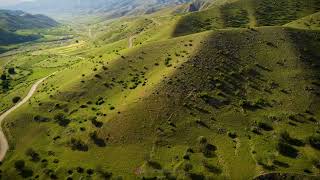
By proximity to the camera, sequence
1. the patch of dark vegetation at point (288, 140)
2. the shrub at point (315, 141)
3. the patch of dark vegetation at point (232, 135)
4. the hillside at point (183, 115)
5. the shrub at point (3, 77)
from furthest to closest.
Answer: the shrub at point (3, 77) → the patch of dark vegetation at point (232, 135) → the patch of dark vegetation at point (288, 140) → the shrub at point (315, 141) → the hillside at point (183, 115)

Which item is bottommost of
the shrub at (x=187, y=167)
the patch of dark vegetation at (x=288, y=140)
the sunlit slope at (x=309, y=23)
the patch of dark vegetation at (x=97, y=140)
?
the patch of dark vegetation at (x=288, y=140)

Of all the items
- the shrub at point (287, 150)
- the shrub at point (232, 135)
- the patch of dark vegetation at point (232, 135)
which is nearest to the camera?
the shrub at point (287, 150)

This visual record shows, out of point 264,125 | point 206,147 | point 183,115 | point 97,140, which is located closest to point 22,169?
point 97,140

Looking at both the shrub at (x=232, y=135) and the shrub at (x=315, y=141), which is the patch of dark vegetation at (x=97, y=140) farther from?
the shrub at (x=315, y=141)

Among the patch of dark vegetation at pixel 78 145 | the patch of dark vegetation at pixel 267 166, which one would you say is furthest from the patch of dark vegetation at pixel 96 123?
the patch of dark vegetation at pixel 267 166

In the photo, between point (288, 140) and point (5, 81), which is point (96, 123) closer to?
point (288, 140)

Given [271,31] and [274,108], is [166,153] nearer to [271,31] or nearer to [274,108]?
[274,108]

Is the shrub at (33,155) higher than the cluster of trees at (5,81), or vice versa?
the shrub at (33,155)
